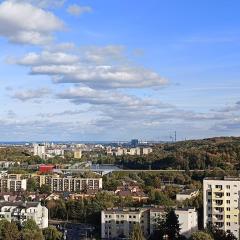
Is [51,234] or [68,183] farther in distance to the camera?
[68,183]

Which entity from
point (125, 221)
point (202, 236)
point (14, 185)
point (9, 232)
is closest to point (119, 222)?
point (125, 221)

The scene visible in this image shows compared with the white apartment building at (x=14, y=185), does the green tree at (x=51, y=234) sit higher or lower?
lower

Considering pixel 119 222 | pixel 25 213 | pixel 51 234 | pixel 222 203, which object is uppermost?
pixel 222 203

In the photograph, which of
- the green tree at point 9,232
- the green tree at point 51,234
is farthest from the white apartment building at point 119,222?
the green tree at point 9,232

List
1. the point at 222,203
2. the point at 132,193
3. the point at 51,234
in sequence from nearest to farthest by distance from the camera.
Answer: the point at 222,203
the point at 51,234
the point at 132,193

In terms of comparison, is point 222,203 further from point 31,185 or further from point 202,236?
point 31,185

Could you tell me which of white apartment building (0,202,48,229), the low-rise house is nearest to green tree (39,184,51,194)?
the low-rise house

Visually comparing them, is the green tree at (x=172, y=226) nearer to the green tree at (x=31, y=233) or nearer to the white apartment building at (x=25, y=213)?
the green tree at (x=31, y=233)

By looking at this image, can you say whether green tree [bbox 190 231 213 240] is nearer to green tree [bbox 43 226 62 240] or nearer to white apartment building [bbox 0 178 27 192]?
green tree [bbox 43 226 62 240]
